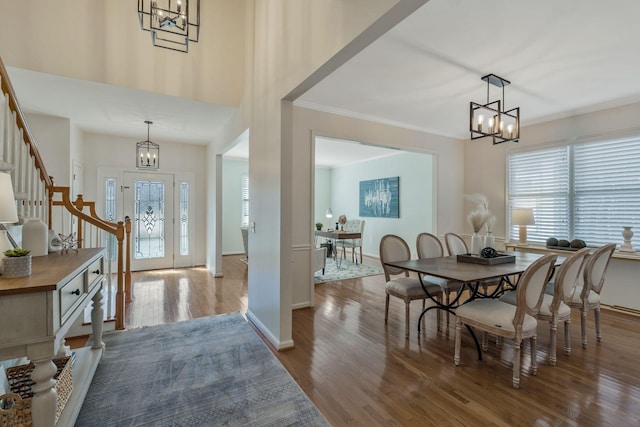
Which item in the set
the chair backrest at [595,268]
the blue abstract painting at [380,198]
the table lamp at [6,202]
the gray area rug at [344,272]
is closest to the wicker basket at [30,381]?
the table lamp at [6,202]

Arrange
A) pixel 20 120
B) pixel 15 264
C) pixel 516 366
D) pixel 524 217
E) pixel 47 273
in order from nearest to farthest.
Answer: pixel 15 264
pixel 47 273
pixel 516 366
pixel 20 120
pixel 524 217

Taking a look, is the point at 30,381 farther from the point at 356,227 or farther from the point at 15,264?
the point at 356,227

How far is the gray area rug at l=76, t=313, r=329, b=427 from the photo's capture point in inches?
73.1

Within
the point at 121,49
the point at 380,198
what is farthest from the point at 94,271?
the point at 380,198

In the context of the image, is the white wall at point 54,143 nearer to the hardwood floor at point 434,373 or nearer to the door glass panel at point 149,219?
the door glass panel at point 149,219

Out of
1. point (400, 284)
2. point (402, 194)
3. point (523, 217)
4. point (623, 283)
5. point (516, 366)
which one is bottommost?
point (516, 366)

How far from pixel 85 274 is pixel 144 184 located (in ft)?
14.9

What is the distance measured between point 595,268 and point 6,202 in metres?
4.50

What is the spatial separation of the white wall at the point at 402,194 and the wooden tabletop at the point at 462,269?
243 cm

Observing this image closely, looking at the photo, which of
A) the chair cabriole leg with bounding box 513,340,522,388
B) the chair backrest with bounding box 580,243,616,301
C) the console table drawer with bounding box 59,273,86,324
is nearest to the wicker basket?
the console table drawer with bounding box 59,273,86,324

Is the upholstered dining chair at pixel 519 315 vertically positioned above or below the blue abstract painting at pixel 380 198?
below

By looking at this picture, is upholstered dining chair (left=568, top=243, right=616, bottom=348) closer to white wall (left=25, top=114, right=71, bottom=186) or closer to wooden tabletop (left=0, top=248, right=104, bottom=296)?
wooden tabletop (left=0, top=248, right=104, bottom=296)

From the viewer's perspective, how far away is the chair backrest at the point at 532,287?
2.19 metres

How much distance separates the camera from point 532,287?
225cm
